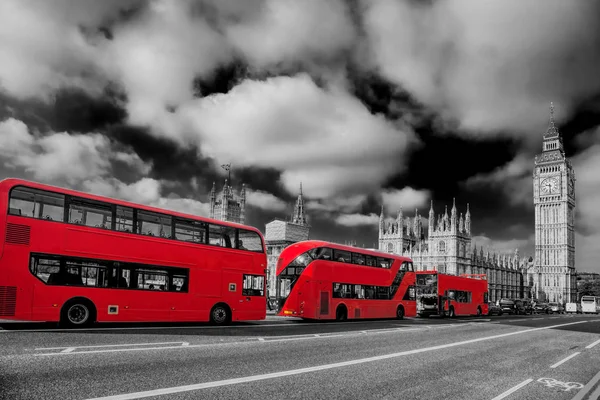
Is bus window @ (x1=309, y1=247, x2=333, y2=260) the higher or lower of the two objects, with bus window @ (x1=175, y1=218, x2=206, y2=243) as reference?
lower

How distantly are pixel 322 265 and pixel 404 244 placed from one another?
8302 centimetres

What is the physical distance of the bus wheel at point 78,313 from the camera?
13461 millimetres

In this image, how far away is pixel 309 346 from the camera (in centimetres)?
1119

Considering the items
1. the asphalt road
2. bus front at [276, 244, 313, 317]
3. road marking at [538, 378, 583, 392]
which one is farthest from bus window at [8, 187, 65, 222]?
road marking at [538, 378, 583, 392]

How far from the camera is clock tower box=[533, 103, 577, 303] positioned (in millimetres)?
110188

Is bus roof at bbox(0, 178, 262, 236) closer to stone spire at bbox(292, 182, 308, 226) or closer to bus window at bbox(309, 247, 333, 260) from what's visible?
A: bus window at bbox(309, 247, 333, 260)

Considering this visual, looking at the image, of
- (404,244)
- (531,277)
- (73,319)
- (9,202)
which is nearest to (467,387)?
(73,319)

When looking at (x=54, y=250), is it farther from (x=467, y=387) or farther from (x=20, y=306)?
(x=467, y=387)

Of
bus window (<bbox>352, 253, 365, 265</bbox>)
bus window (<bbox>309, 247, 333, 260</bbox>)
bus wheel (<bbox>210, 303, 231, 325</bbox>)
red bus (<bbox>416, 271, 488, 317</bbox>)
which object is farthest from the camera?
red bus (<bbox>416, 271, 488, 317</bbox>)

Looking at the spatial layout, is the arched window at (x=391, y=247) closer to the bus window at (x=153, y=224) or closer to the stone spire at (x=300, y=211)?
the stone spire at (x=300, y=211)

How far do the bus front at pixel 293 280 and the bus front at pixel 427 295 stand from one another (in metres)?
14.5

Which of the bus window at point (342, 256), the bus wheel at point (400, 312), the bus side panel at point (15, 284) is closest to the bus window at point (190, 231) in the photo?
the bus side panel at point (15, 284)

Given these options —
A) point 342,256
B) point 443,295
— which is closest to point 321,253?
point 342,256

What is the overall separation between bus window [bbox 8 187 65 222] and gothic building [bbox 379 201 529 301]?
81.9 meters
